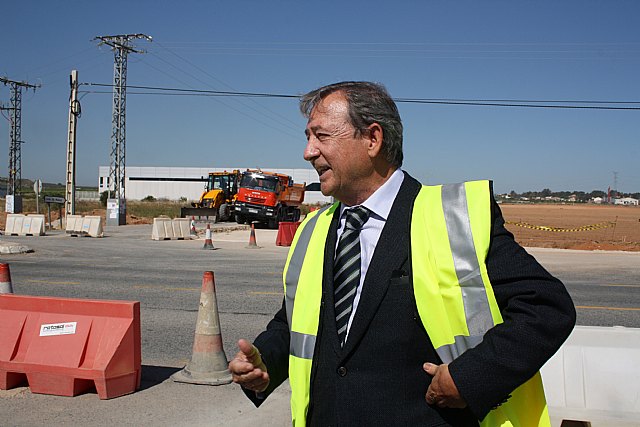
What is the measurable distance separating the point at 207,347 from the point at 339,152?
4366 mm

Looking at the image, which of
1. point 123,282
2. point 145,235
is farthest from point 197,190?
point 123,282

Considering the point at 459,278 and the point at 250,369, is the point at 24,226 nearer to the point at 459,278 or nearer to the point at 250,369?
→ the point at 250,369

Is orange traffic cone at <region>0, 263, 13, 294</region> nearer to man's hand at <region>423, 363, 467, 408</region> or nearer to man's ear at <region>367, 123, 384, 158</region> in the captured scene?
man's ear at <region>367, 123, 384, 158</region>

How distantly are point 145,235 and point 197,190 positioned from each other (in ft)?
261

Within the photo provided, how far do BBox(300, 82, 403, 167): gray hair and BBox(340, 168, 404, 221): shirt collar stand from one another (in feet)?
0.26

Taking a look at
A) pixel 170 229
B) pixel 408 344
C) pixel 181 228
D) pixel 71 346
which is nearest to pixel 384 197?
pixel 408 344

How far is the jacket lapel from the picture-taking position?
2.19 metres

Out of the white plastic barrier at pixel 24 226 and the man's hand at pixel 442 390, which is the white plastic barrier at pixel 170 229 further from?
the man's hand at pixel 442 390

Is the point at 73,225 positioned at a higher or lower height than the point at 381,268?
lower

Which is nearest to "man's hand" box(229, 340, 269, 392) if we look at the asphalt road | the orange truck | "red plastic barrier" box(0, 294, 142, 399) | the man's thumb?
the man's thumb

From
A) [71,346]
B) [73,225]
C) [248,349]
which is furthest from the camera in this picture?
[73,225]

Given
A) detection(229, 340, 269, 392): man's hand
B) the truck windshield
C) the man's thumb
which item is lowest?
detection(229, 340, 269, 392): man's hand

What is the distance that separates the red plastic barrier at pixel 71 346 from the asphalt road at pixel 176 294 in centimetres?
14

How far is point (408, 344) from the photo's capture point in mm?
2166
